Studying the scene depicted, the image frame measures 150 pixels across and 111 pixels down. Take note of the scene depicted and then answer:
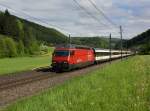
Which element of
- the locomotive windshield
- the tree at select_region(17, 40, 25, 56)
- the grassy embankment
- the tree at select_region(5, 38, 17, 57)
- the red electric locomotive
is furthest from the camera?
the tree at select_region(17, 40, 25, 56)

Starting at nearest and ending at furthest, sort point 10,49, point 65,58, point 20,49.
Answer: point 65,58
point 10,49
point 20,49

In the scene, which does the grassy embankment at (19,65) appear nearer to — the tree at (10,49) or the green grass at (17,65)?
the green grass at (17,65)

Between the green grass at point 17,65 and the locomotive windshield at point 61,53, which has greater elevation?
the locomotive windshield at point 61,53

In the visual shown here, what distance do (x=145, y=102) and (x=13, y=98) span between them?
28.4 feet

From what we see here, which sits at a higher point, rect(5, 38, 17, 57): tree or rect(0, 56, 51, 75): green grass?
rect(5, 38, 17, 57): tree

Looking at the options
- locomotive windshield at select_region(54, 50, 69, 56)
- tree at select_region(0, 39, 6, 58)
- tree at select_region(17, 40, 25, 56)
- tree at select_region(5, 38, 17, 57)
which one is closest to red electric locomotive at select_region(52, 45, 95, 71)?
locomotive windshield at select_region(54, 50, 69, 56)

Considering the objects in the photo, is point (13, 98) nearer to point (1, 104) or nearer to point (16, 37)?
point (1, 104)

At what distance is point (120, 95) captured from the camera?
542 inches

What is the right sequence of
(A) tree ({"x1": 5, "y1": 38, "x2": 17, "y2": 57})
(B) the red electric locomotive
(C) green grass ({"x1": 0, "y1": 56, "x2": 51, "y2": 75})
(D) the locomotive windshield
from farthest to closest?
(A) tree ({"x1": 5, "y1": 38, "x2": 17, "y2": 57})
(C) green grass ({"x1": 0, "y1": 56, "x2": 51, "y2": 75})
(D) the locomotive windshield
(B) the red electric locomotive

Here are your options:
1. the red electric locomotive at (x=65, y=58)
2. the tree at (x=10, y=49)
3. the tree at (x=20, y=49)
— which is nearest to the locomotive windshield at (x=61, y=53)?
the red electric locomotive at (x=65, y=58)

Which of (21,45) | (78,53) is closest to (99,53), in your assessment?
(78,53)

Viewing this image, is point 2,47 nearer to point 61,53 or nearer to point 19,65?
point 19,65

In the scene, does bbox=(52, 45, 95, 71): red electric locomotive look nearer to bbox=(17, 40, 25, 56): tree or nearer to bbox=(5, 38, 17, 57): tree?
bbox=(5, 38, 17, 57): tree

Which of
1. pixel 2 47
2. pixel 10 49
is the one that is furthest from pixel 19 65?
pixel 10 49
